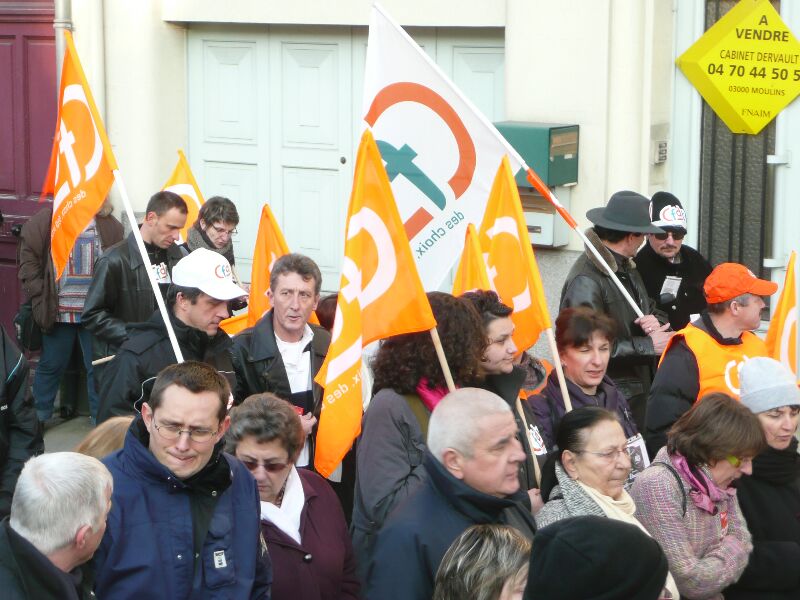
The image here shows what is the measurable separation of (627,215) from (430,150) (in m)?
1.18

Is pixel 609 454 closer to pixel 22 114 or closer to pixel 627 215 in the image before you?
pixel 627 215

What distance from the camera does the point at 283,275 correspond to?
5.95 m

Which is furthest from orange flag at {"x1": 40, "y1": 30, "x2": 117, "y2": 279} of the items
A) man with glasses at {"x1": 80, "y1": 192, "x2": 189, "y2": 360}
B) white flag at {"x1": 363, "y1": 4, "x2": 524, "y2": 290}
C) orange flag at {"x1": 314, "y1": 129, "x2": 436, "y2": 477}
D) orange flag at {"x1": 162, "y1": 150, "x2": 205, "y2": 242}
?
orange flag at {"x1": 162, "y1": 150, "x2": 205, "y2": 242}

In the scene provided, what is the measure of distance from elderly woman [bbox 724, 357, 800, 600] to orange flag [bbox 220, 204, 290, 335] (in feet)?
9.27

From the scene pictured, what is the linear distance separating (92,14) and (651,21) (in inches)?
154

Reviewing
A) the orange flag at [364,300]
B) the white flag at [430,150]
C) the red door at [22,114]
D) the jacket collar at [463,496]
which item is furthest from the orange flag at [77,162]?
the red door at [22,114]

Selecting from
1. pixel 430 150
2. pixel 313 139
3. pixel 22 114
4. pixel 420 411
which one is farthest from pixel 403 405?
pixel 22 114

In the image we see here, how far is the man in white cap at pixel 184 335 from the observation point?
5.48 meters

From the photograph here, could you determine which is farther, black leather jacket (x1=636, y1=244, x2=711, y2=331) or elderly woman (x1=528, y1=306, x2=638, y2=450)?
black leather jacket (x1=636, y1=244, x2=711, y2=331)

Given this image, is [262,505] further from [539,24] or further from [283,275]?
[539,24]

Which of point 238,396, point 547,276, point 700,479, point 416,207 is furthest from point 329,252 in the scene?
point 700,479

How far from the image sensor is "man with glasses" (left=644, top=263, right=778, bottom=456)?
5.88 meters

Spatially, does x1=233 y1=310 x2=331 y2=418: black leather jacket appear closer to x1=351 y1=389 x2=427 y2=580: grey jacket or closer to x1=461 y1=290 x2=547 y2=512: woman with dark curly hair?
x1=461 y1=290 x2=547 y2=512: woman with dark curly hair

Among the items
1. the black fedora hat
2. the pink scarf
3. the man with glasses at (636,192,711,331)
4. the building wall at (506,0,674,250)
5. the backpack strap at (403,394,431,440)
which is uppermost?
the building wall at (506,0,674,250)
